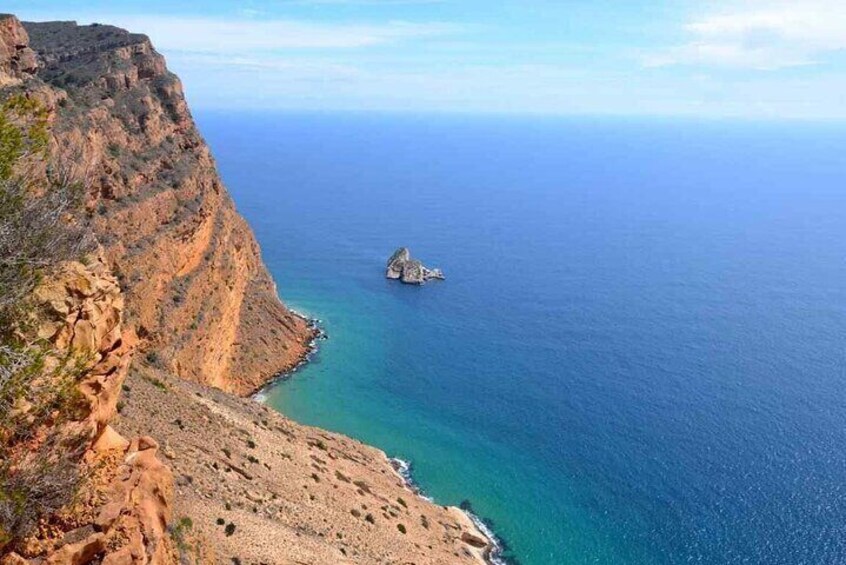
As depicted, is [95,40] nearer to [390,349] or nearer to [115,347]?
[390,349]

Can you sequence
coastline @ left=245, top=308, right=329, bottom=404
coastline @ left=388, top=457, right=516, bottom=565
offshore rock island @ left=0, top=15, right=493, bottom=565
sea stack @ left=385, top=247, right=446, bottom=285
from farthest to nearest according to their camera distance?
sea stack @ left=385, top=247, right=446, bottom=285, coastline @ left=245, top=308, right=329, bottom=404, coastline @ left=388, top=457, right=516, bottom=565, offshore rock island @ left=0, top=15, right=493, bottom=565

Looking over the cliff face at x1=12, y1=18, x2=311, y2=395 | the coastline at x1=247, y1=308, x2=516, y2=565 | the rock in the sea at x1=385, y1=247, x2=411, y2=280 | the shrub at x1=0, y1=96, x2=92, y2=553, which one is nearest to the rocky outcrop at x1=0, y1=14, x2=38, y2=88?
the cliff face at x1=12, y1=18, x2=311, y2=395

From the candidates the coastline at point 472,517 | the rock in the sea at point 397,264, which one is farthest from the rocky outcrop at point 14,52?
the rock in the sea at point 397,264

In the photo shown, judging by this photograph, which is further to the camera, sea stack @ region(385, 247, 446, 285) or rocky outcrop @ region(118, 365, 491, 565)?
sea stack @ region(385, 247, 446, 285)

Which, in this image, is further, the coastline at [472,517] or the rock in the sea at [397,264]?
the rock in the sea at [397,264]

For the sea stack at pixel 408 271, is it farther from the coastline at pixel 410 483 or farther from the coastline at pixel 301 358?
the coastline at pixel 410 483

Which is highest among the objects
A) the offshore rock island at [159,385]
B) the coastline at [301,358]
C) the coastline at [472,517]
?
the offshore rock island at [159,385]

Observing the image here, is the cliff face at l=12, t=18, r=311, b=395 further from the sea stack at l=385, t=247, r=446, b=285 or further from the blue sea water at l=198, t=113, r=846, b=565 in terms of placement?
the sea stack at l=385, t=247, r=446, b=285

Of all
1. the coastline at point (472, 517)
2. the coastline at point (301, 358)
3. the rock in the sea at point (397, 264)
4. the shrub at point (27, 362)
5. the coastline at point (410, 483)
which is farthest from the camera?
the rock in the sea at point (397, 264)
